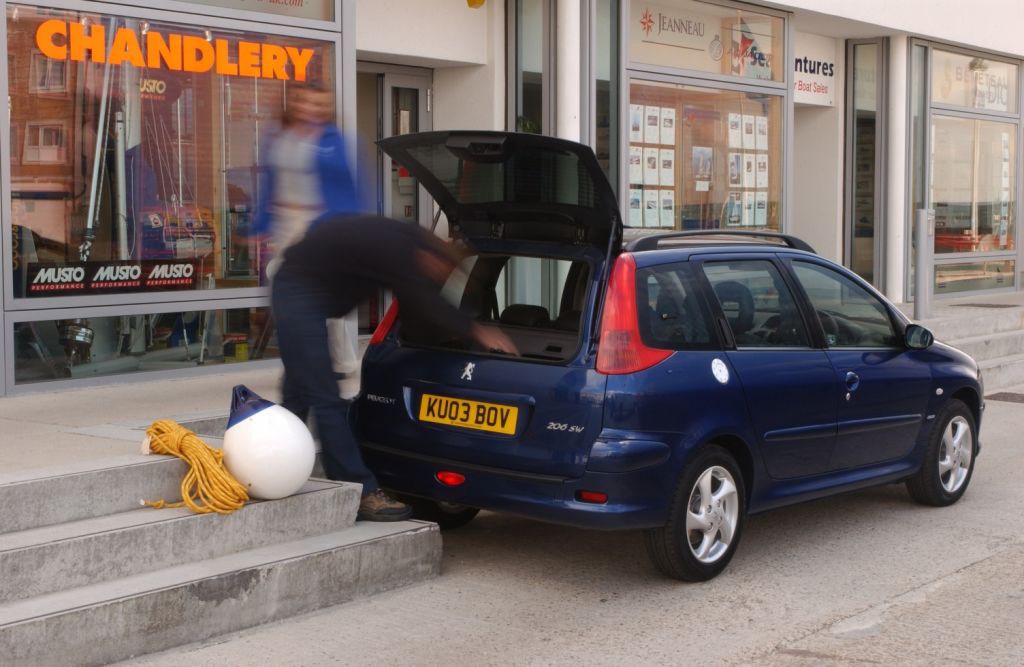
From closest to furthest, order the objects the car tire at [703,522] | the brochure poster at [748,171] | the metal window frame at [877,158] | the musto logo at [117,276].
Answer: the car tire at [703,522] < the musto logo at [117,276] < the brochure poster at [748,171] < the metal window frame at [877,158]

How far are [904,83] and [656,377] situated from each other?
13320 millimetres

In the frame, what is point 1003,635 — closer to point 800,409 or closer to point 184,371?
point 800,409

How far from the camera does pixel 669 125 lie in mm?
14227

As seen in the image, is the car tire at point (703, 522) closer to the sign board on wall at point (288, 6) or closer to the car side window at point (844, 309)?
the car side window at point (844, 309)

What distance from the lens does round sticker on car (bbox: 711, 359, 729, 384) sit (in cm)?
603

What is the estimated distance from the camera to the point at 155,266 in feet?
30.6

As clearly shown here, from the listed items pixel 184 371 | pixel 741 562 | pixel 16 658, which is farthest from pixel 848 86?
pixel 16 658

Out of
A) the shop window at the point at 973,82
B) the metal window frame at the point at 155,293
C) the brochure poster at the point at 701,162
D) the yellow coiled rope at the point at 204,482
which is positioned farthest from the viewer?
the shop window at the point at 973,82

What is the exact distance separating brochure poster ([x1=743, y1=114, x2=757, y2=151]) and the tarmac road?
27.7ft

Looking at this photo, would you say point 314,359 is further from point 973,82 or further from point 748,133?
point 973,82

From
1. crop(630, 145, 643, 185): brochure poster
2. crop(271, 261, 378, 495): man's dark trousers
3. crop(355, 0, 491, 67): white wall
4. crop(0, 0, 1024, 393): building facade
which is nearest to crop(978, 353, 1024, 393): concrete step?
crop(0, 0, 1024, 393): building facade

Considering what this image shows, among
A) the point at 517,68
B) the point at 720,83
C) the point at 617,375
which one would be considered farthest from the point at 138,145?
the point at 720,83

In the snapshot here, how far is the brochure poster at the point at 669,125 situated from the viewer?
14.2 meters

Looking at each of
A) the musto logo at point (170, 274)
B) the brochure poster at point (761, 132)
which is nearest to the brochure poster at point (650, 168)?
the brochure poster at point (761, 132)
